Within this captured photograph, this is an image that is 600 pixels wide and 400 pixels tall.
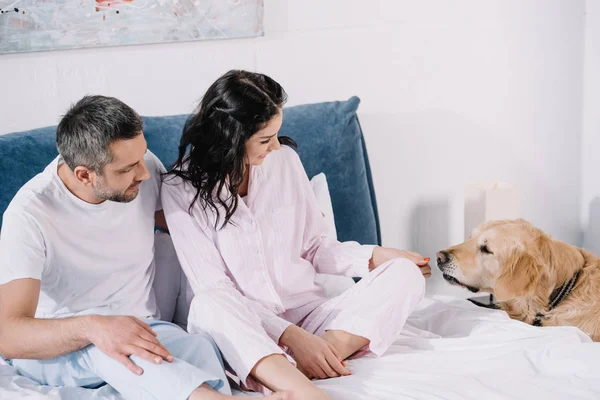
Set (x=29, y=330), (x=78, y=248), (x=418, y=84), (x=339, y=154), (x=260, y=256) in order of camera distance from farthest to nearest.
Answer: (x=418, y=84) < (x=339, y=154) < (x=260, y=256) < (x=78, y=248) < (x=29, y=330)

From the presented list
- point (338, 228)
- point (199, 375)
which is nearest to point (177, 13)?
point (338, 228)

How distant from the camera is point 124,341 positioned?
151 centimetres

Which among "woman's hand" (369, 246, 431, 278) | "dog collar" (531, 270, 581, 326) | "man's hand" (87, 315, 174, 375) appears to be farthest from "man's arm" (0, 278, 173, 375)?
"dog collar" (531, 270, 581, 326)

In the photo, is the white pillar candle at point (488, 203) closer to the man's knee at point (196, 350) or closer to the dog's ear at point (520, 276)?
the dog's ear at point (520, 276)

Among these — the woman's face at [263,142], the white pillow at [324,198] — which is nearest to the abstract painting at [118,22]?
the white pillow at [324,198]

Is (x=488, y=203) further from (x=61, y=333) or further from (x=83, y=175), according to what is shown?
(x=61, y=333)

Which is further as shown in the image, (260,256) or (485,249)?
(485,249)

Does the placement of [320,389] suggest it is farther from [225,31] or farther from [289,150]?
[225,31]

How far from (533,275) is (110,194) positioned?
1.26 metres

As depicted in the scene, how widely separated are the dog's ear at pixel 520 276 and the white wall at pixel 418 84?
1017 mm

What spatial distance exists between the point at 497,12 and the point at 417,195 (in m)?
0.90

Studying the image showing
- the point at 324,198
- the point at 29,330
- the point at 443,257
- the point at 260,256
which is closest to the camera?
the point at 29,330

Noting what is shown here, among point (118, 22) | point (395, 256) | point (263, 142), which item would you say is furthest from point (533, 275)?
point (118, 22)

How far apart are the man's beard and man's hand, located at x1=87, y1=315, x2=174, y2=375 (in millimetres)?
346
